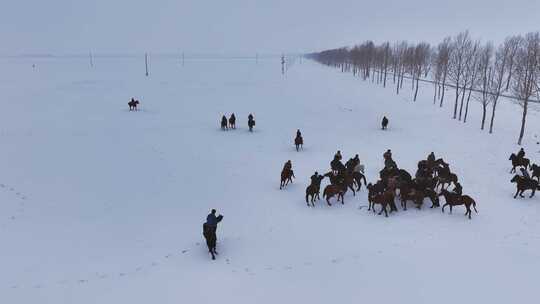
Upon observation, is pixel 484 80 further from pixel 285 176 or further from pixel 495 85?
pixel 285 176

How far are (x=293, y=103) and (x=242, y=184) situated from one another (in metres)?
27.7

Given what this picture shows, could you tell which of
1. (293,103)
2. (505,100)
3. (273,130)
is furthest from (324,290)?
(505,100)

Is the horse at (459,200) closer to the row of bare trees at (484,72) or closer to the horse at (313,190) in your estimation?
the horse at (313,190)

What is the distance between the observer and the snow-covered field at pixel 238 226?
32.0 feet

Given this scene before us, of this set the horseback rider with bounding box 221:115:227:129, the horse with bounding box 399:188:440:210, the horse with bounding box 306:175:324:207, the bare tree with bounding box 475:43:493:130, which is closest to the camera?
the horse with bounding box 399:188:440:210

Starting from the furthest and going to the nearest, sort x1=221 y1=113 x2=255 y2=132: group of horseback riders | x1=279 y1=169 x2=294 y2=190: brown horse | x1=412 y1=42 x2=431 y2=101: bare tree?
1. x1=412 y1=42 x2=431 y2=101: bare tree
2. x1=221 y1=113 x2=255 y2=132: group of horseback riders
3. x1=279 y1=169 x2=294 y2=190: brown horse

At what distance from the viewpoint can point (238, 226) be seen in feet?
43.9

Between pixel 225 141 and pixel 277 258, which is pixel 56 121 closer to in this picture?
pixel 225 141

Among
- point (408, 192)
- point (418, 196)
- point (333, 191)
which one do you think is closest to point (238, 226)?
point (333, 191)

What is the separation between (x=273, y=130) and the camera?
97.0 ft

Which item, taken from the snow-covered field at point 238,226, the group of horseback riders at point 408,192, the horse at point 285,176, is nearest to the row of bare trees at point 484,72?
the snow-covered field at point 238,226

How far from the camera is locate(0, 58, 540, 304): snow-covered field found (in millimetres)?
9766

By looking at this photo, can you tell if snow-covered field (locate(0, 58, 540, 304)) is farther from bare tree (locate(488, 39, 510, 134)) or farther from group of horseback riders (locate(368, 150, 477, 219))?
bare tree (locate(488, 39, 510, 134))

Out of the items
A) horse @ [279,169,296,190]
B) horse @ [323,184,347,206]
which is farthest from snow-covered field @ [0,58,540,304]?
horse @ [323,184,347,206]
